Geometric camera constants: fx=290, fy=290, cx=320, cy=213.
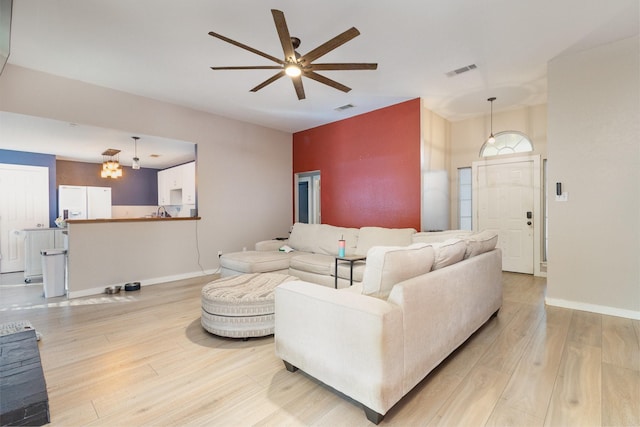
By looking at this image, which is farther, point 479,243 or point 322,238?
point 322,238

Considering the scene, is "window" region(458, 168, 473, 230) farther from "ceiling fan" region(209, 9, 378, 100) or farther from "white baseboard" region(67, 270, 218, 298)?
"white baseboard" region(67, 270, 218, 298)

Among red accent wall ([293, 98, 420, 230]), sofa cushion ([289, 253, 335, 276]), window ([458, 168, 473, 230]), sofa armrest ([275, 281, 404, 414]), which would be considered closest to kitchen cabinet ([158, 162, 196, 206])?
red accent wall ([293, 98, 420, 230])

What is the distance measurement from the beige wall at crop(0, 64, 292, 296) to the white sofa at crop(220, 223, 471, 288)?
1.05 m

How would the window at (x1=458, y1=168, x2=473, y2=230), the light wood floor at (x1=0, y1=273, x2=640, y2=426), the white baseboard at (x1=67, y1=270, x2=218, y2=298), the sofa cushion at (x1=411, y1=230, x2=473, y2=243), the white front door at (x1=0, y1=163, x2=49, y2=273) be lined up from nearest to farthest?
the light wood floor at (x1=0, y1=273, x2=640, y2=426)
the sofa cushion at (x1=411, y1=230, x2=473, y2=243)
the white baseboard at (x1=67, y1=270, x2=218, y2=298)
the white front door at (x1=0, y1=163, x2=49, y2=273)
the window at (x1=458, y1=168, x2=473, y2=230)

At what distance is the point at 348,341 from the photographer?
5.26ft

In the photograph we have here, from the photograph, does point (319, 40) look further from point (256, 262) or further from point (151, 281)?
point (151, 281)

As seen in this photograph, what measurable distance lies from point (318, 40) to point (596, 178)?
3.42 m

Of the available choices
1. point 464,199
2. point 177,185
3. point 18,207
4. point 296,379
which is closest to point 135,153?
point 177,185

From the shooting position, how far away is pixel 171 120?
4727 millimetres

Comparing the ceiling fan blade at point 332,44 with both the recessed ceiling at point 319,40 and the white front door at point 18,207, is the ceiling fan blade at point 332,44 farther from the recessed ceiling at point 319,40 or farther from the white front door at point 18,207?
the white front door at point 18,207

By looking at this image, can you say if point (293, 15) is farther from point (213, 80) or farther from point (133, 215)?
point (133, 215)

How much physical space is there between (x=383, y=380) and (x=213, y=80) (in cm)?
399

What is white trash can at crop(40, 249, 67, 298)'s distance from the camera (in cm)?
389

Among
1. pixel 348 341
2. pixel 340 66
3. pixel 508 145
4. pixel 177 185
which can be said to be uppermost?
pixel 340 66
